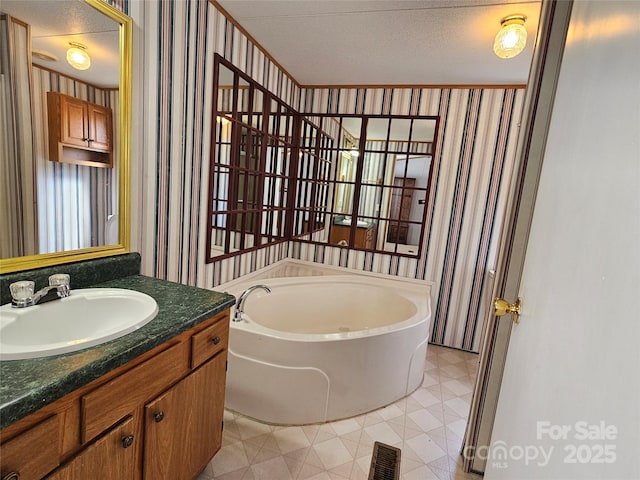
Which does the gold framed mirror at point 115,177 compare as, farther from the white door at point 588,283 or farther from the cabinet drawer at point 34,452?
the white door at point 588,283

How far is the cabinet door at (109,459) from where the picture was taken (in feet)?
2.56

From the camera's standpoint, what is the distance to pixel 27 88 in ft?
3.37

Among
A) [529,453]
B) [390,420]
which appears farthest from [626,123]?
[390,420]

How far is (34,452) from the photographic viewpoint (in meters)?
0.68

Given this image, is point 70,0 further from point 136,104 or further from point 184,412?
point 184,412

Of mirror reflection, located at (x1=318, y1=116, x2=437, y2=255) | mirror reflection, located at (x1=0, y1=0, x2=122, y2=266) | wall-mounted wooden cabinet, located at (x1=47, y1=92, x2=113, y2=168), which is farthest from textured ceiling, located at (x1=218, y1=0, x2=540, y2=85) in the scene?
wall-mounted wooden cabinet, located at (x1=47, y1=92, x2=113, y2=168)

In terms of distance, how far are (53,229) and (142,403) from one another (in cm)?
71

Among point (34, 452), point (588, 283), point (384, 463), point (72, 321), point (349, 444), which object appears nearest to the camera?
point (588, 283)

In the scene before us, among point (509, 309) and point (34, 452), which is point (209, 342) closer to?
point (34, 452)

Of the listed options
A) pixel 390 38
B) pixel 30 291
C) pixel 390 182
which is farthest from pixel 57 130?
pixel 390 182

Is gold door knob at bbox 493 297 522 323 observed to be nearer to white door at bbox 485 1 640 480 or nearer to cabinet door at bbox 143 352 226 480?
white door at bbox 485 1 640 480

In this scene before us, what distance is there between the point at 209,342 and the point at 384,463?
1109mm

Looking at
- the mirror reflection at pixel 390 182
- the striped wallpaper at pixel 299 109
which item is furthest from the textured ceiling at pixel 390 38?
the mirror reflection at pixel 390 182

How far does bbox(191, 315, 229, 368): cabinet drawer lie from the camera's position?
1163mm
